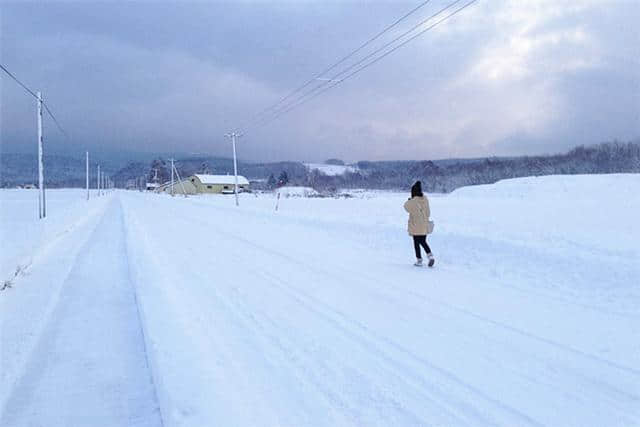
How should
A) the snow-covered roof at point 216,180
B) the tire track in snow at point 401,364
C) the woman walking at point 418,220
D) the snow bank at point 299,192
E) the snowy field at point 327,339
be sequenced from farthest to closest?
the snow-covered roof at point 216,180 < the snow bank at point 299,192 < the woman walking at point 418,220 < the snowy field at point 327,339 < the tire track in snow at point 401,364

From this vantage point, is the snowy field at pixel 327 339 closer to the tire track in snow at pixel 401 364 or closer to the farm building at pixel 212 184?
the tire track in snow at pixel 401 364

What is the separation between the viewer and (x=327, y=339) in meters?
5.36

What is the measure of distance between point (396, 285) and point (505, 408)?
4479mm

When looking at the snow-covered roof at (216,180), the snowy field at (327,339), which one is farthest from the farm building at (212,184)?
the snowy field at (327,339)

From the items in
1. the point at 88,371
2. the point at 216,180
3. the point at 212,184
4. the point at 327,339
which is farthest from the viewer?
the point at 216,180

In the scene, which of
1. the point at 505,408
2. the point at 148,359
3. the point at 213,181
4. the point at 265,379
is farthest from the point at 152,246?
the point at 213,181

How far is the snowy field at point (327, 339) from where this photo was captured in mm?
3805

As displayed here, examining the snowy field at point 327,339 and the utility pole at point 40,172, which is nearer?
the snowy field at point 327,339

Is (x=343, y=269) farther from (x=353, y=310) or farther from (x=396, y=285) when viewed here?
(x=353, y=310)

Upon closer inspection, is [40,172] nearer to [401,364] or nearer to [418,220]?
[418,220]

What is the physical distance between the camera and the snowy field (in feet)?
12.5

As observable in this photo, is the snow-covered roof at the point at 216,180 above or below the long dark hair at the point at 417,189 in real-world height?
above

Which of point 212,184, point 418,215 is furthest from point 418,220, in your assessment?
point 212,184

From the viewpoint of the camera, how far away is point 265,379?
4.31 metres
